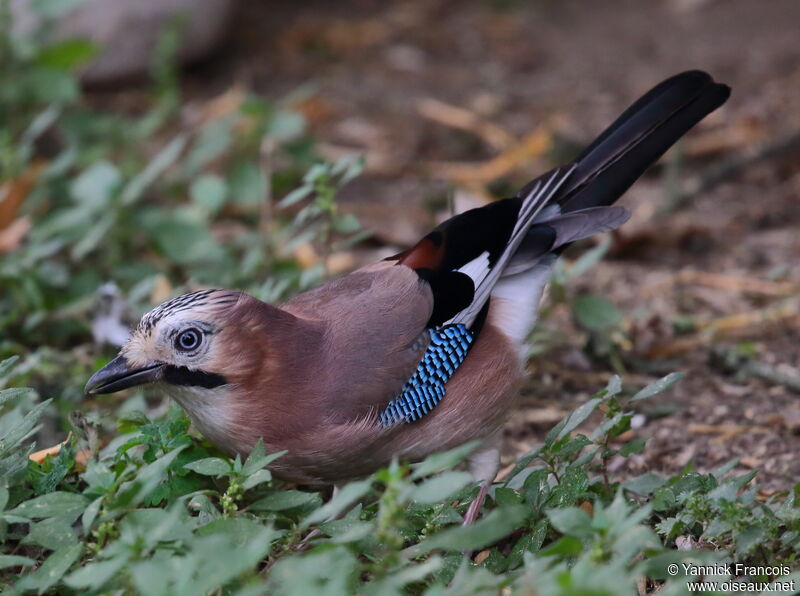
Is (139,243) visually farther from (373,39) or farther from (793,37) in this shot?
(793,37)

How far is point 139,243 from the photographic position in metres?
5.28

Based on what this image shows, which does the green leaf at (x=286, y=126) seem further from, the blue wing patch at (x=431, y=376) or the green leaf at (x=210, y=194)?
the blue wing patch at (x=431, y=376)

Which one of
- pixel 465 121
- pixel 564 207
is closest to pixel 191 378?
pixel 564 207

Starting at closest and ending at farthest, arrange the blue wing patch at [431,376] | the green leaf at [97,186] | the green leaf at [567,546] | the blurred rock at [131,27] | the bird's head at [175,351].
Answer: the green leaf at [567,546]
the bird's head at [175,351]
the blue wing patch at [431,376]
the green leaf at [97,186]
the blurred rock at [131,27]

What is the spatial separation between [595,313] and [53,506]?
222 centimetres

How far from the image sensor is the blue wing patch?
9.96ft

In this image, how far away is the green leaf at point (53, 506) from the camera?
8.00 feet

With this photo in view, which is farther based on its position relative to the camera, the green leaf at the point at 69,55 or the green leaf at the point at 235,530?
the green leaf at the point at 69,55

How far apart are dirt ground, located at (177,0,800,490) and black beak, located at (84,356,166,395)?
53.4 inches

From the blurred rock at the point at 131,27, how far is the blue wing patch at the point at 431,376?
4188 mm

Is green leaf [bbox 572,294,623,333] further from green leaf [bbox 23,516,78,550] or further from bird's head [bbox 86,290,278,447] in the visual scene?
green leaf [bbox 23,516,78,550]

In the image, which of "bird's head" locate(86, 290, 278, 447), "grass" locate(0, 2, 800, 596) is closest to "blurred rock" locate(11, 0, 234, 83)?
"grass" locate(0, 2, 800, 596)

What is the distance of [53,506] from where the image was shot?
8.05 ft

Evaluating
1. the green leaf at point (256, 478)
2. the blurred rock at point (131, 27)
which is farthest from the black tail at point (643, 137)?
the blurred rock at point (131, 27)
